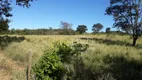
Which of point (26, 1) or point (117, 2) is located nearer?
point (26, 1)

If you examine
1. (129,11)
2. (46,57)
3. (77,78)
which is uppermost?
(129,11)

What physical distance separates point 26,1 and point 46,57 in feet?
49.1

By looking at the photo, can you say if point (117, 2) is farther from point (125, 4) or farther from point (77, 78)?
point (77, 78)

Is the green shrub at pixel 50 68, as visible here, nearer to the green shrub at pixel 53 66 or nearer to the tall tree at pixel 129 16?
the green shrub at pixel 53 66

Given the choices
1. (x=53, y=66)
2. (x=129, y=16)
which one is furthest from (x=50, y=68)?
(x=129, y=16)

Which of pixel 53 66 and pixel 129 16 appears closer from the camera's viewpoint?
pixel 53 66

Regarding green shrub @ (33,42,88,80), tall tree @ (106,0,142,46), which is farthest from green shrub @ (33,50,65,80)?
tall tree @ (106,0,142,46)

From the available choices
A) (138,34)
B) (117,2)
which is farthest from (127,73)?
(117,2)

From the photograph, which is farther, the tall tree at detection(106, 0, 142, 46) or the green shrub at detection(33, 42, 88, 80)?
the tall tree at detection(106, 0, 142, 46)

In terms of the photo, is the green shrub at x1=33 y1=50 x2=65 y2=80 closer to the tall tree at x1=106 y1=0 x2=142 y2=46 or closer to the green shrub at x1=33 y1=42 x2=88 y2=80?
the green shrub at x1=33 y1=42 x2=88 y2=80

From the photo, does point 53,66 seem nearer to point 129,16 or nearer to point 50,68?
point 50,68

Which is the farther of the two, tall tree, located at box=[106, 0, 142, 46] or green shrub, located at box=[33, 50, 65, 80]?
tall tree, located at box=[106, 0, 142, 46]

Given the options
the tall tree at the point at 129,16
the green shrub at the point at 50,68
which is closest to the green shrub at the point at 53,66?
the green shrub at the point at 50,68

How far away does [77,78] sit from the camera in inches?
320
